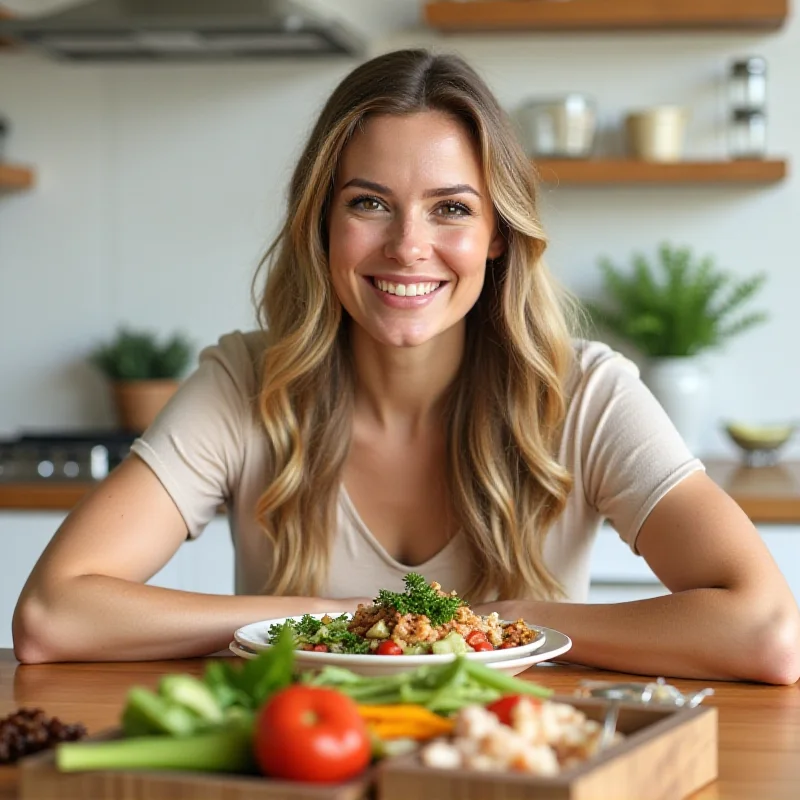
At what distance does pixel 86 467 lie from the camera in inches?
125

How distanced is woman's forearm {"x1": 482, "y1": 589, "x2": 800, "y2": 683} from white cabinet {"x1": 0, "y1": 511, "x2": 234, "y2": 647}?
157 centimetres

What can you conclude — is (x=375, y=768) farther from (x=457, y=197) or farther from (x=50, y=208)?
(x=50, y=208)

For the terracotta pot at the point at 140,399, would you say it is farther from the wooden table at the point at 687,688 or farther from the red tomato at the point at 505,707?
the red tomato at the point at 505,707

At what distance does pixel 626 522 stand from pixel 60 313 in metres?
2.39

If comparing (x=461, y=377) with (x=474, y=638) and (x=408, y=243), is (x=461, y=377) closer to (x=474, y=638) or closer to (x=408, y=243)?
(x=408, y=243)

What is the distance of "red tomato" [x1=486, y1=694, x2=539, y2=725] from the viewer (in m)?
0.97

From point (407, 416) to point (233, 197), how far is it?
185 cm

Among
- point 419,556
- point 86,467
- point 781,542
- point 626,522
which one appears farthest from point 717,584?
point 86,467

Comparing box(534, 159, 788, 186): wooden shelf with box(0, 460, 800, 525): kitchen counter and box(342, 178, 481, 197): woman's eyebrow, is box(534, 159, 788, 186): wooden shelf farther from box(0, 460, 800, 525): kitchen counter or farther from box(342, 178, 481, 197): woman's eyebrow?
box(342, 178, 481, 197): woman's eyebrow

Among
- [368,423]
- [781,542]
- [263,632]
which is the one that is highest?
[368,423]

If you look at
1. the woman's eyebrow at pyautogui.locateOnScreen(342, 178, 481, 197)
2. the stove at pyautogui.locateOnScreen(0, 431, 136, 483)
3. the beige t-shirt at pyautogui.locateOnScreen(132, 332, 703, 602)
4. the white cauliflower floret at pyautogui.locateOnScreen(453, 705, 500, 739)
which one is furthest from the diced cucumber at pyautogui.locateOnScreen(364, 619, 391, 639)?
the stove at pyautogui.locateOnScreen(0, 431, 136, 483)

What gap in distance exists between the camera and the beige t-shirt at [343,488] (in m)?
1.87

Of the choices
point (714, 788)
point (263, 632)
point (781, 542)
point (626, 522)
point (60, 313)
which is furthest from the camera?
point (60, 313)

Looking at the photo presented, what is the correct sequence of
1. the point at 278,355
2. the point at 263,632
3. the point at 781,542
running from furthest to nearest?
the point at 781,542, the point at 278,355, the point at 263,632
